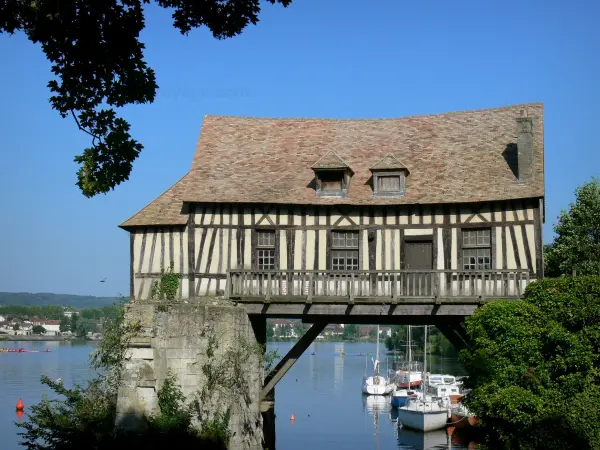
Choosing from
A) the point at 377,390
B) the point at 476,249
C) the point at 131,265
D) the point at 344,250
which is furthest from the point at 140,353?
the point at 377,390

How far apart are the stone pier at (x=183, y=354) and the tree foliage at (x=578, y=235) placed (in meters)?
14.2

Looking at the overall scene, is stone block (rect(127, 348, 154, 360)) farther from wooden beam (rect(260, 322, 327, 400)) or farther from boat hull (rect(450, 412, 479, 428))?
boat hull (rect(450, 412, 479, 428))

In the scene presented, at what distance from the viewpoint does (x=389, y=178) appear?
78.4 feet

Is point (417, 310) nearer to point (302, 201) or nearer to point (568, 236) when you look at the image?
point (302, 201)

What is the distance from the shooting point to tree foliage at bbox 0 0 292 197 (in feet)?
29.9

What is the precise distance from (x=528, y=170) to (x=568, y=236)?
365 inches

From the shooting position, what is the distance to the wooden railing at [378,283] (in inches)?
851

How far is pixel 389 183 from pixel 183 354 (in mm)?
7573

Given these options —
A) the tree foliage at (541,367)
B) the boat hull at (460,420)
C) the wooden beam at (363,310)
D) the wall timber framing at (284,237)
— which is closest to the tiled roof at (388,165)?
the wall timber framing at (284,237)

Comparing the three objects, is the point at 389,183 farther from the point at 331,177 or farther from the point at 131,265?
the point at 131,265

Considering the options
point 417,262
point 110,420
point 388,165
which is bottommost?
point 110,420

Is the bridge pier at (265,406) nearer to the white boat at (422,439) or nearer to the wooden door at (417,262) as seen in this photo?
the wooden door at (417,262)

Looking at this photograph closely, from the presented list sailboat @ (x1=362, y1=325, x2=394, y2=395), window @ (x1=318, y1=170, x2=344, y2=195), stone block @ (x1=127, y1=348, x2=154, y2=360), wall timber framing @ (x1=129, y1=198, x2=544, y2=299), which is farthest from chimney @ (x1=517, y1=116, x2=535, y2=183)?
sailboat @ (x1=362, y1=325, x2=394, y2=395)

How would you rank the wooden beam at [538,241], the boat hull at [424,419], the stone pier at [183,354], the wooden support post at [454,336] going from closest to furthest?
the stone pier at [183,354] < the wooden beam at [538,241] < the wooden support post at [454,336] < the boat hull at [424,419]
